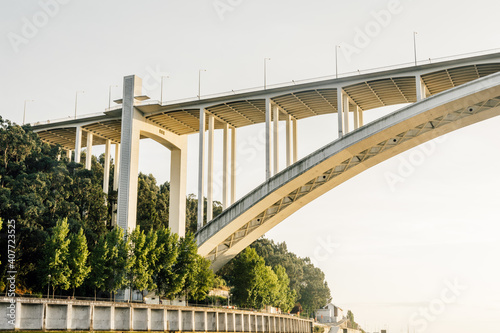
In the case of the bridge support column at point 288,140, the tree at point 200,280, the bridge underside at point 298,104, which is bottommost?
the tree at point 200,280

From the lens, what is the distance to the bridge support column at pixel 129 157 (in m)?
43.0

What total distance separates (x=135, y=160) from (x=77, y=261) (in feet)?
35.6

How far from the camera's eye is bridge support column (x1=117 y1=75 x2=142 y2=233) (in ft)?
141

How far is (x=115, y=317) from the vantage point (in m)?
31.6

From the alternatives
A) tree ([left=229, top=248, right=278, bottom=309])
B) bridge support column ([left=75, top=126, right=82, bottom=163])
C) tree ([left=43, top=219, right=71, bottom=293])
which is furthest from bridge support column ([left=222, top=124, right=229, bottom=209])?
tree ([left=43, top=219, right=71, bottom=293])

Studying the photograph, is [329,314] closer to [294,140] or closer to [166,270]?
[294,140]

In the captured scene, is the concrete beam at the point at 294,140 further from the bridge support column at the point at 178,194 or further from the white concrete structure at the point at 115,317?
the white concrete structure at the point at 115,317

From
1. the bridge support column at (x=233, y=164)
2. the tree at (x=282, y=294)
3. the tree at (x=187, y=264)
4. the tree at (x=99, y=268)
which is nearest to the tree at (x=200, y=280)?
the tree at (x=187, y=264)

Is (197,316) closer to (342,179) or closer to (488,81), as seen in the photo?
(342,179)

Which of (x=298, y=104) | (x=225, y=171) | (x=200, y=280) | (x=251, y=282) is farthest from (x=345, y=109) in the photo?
(x=251, y=282)

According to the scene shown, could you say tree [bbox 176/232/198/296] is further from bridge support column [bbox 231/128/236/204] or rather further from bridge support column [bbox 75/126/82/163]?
bridge support column [bbox 75/126/82/163]

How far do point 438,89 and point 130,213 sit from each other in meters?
22.4

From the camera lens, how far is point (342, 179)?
1750 inches

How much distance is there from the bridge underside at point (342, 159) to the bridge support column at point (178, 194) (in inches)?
125
